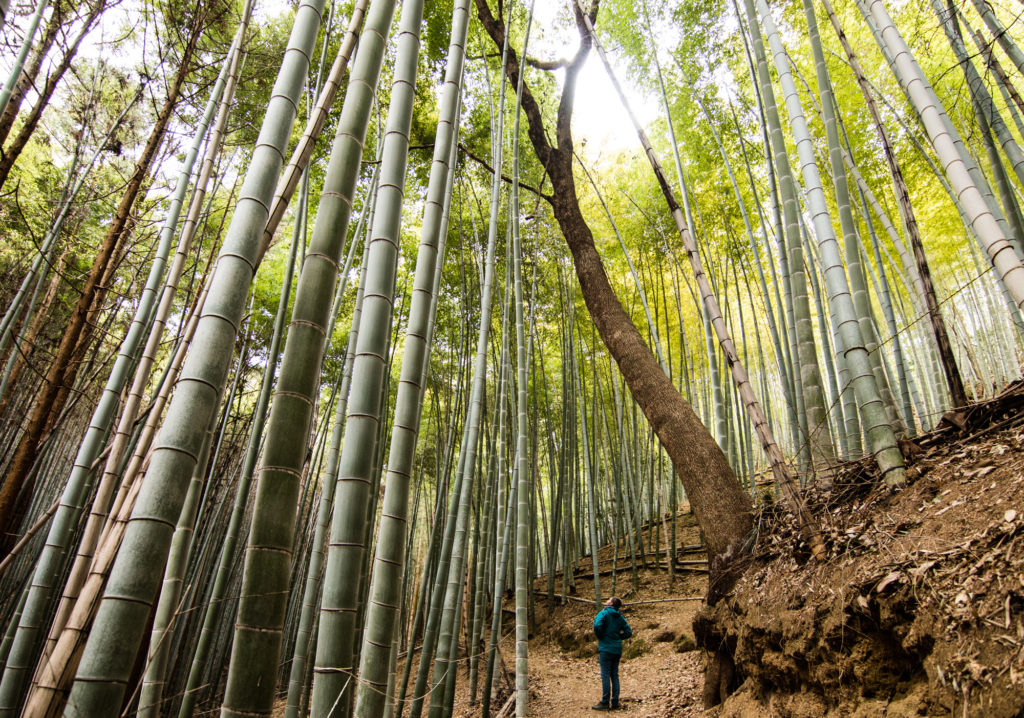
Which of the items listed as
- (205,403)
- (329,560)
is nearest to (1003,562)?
(329,560)

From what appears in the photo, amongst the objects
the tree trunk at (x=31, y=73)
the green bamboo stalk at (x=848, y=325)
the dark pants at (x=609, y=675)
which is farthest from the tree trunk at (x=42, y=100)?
the dark pants at (x=609, y=675)

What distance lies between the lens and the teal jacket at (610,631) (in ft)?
10.9

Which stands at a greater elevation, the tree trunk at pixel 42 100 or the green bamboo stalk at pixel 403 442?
the tree trunk at pixel 42 100

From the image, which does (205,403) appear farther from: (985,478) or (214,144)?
(985,478)

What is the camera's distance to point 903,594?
1.44 meters

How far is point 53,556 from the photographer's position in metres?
1.76

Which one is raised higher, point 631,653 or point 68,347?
point 68,347

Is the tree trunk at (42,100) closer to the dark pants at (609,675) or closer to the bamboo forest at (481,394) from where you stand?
the bamboo forest at (481,394)

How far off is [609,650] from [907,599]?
2267 mm

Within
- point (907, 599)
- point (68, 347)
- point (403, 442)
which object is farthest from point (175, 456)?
point (68, 347)

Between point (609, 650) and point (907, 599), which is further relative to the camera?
point (609, 650)

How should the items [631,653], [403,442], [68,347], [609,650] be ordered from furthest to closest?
1. [631,653]
2. [609,650]
3. [68,347]
4. [403,442]

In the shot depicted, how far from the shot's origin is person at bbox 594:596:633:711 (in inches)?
130

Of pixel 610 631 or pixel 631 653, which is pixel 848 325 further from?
pixel 631 653
